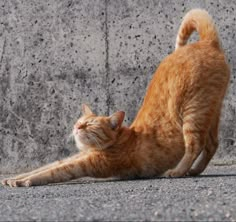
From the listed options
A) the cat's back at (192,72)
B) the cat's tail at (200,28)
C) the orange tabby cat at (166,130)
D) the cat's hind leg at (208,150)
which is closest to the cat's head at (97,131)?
the orange tabby cat at (166,130)

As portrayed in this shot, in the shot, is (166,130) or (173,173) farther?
(166,130)

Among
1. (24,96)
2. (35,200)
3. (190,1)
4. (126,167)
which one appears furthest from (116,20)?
(35,200)

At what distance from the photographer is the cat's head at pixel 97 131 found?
4.83 metres

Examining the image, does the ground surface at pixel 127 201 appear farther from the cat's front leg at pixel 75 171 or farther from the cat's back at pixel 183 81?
the cat's back at pixel 183 81

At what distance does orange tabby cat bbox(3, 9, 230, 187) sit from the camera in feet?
15.5

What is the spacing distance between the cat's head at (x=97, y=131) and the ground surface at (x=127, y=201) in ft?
0.88

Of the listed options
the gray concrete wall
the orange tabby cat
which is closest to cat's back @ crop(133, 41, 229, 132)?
the orange tabby cat

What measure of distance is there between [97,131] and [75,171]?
328 mm

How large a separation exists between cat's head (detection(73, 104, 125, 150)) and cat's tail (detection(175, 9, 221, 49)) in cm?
78

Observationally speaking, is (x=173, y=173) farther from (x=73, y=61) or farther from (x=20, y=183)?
(x=73, y=61)

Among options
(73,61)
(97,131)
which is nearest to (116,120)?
(97,131)

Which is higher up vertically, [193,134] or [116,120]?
[116,120]

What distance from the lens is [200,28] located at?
503 cm

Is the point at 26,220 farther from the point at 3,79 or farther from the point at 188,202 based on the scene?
the point at 3,79
